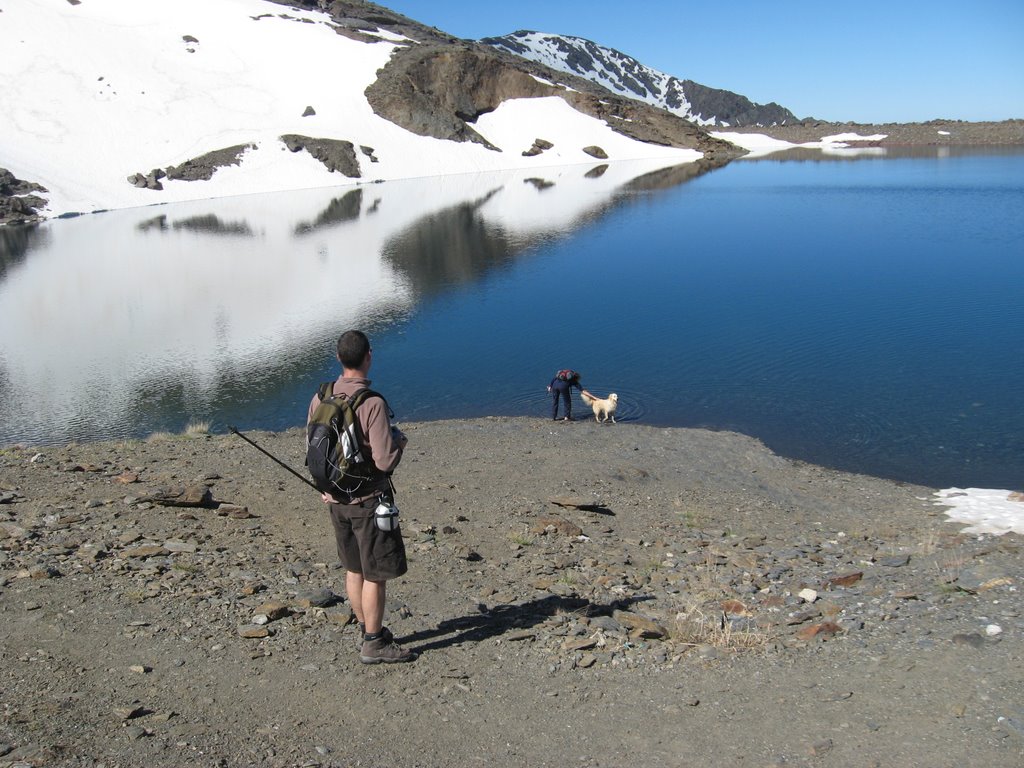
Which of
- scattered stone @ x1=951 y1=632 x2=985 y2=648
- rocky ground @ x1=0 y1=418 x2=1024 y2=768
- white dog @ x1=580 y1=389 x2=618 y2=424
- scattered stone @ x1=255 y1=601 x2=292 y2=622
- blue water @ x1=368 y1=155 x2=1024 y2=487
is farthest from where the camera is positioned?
white dog @ x1=580 y1=389 x2=618 y2=424

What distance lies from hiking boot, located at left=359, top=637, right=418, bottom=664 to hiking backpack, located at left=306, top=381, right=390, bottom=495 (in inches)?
48.6

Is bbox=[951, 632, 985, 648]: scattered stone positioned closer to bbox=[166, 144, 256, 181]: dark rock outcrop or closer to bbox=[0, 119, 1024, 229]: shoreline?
bbox=[166, 144, 256, 181]: dark rock outcrop

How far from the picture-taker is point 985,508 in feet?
38.7

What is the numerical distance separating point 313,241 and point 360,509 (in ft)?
137

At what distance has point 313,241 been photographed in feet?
151

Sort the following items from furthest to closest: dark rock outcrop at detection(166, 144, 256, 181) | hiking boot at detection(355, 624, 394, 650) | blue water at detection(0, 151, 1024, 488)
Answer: dark rock outcrop at detection(166, 144, 256, 181) → blue water at detection(0, 151, 1024, 488) → hiking boot at detection(355, 624, 394, 650)

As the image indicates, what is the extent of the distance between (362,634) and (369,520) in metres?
1.15

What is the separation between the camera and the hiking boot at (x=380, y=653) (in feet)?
20.6

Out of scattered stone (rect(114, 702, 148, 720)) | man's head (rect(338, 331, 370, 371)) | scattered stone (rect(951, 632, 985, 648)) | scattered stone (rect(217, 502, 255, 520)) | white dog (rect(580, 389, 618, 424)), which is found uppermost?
man's head (rect(338, 331, 370, 371))

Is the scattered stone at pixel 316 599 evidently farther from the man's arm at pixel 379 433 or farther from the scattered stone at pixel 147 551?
the man's arm at pixel 379 433

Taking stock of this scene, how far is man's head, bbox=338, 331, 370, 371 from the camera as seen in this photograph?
596 cm

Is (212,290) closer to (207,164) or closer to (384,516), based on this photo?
(384,516)

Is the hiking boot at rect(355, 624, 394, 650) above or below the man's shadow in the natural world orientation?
above

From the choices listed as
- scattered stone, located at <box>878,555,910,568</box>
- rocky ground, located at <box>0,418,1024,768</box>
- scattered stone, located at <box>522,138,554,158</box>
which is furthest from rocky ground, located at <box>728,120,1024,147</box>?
rocky ground, located at <box>0,418,1024,768</box>
